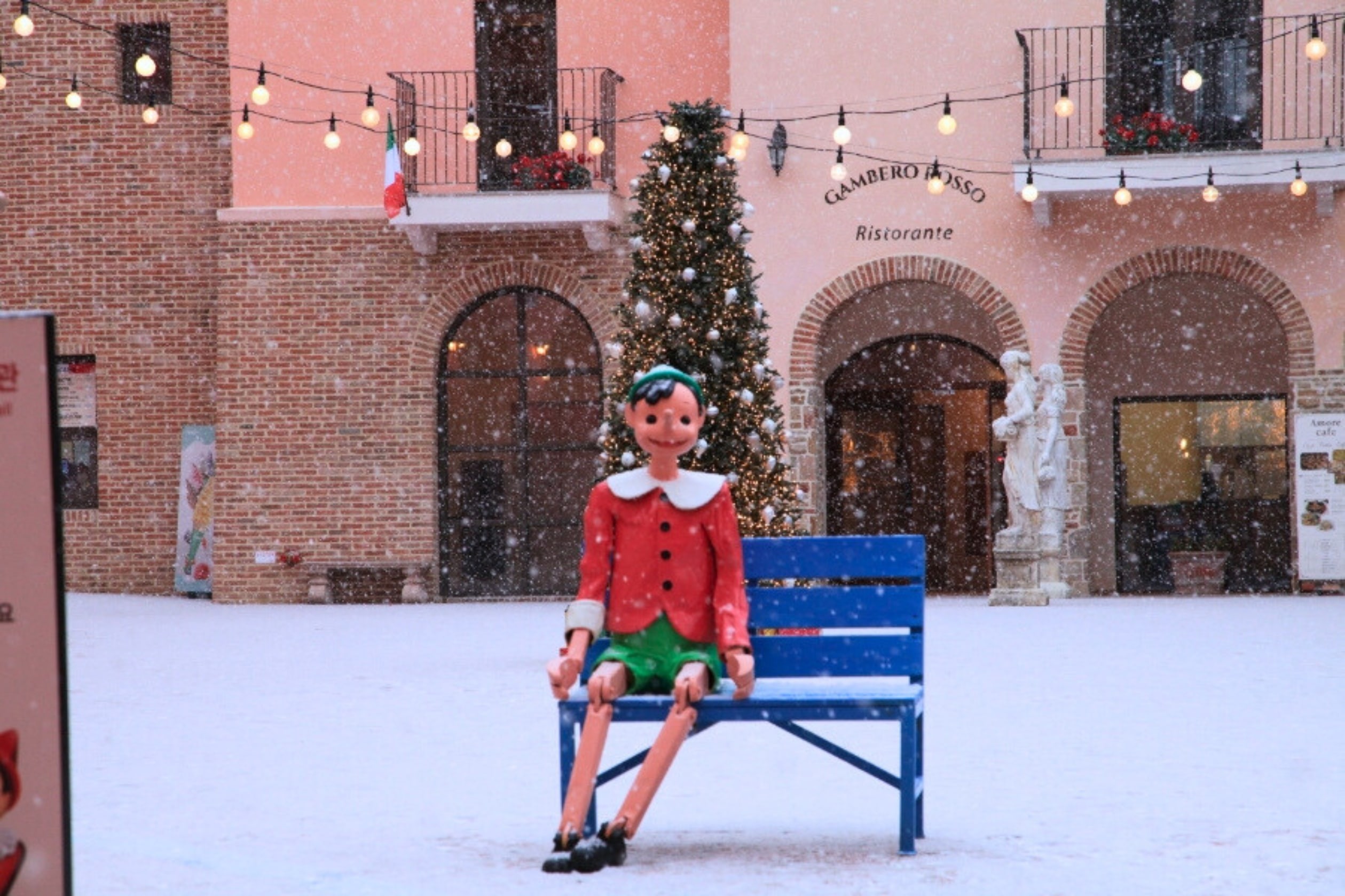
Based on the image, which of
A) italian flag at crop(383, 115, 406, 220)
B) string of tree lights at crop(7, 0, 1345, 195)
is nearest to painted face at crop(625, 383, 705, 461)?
string of tree lights at crop(7, 0, 1345, 195)

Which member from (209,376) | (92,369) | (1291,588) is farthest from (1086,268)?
(92,369)

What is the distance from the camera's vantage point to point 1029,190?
1686cm

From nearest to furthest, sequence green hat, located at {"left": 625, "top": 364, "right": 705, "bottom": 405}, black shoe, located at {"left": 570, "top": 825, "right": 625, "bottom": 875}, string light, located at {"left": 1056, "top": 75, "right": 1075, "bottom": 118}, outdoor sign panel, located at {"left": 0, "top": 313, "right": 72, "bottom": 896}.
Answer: outdoor sign panel, located at {"left": 0, "top": 313, "right": 72, "bottom": 896}
black shoe, located at {"left": 570, "top": 825, "right": 625, "bottom": 875}
green hat, located at {"left": 625, "top": 364, "right": 705, "bottom": 405}
string light, located at {"left": 1056, "top": 75, "right": 1075, "bottom": 118}

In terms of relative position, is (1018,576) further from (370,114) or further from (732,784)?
(732,784)

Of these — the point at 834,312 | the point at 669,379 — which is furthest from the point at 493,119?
the point at 669,379

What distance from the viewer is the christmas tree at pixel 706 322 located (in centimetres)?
1020

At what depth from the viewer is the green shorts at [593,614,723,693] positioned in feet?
16.4

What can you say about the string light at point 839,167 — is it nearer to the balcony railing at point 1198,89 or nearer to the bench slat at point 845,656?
the balcony railing at point 1198,89

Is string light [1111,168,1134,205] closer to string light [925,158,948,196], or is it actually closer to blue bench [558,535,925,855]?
string light [925,158,948,196]

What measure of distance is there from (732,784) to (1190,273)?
12.9 metres

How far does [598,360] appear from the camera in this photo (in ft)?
61.1

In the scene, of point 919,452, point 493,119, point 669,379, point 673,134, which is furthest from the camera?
point 919,452

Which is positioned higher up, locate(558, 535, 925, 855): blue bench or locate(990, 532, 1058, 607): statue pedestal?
locate(558, 535, 925, 855): blue bench

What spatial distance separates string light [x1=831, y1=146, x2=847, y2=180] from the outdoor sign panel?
15.1 m
